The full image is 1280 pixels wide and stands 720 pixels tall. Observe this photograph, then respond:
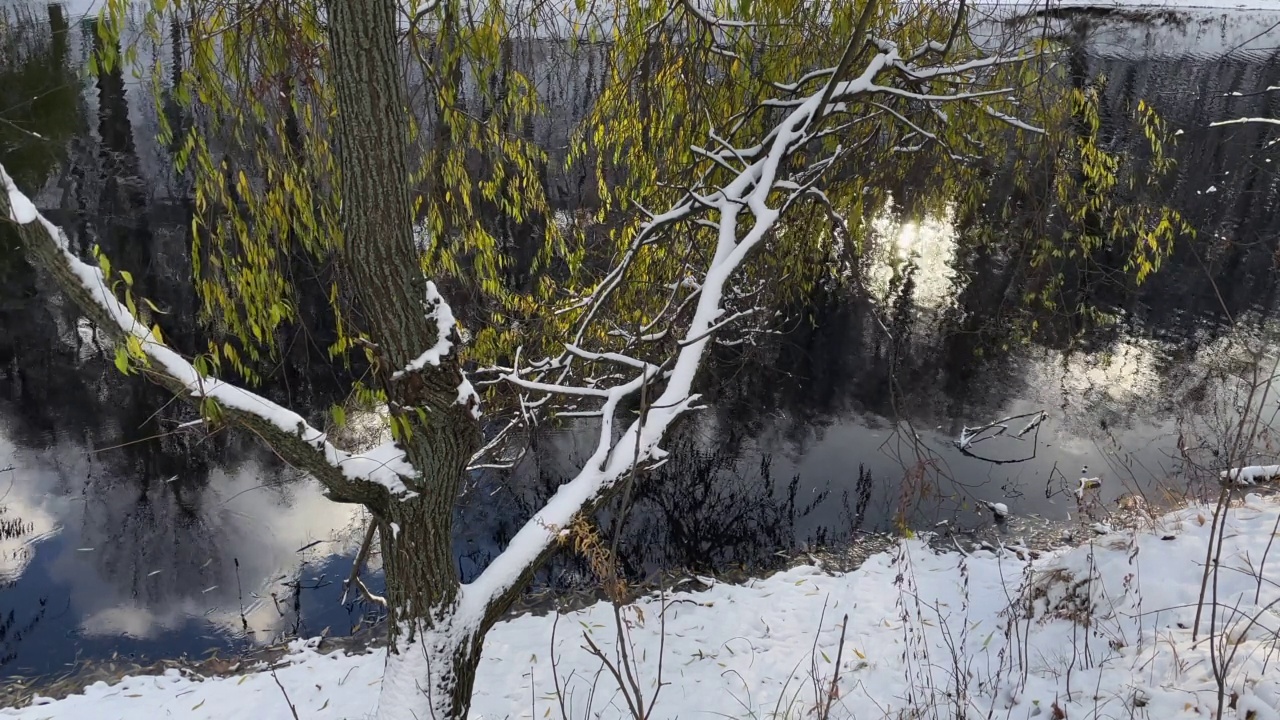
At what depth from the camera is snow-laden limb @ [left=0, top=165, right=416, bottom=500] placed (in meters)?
1.94

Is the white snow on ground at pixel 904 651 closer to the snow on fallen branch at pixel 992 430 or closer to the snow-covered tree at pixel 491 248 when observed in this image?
the snow-covered tree at pixel 491 248

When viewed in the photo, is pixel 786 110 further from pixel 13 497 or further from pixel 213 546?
pixel 13 497

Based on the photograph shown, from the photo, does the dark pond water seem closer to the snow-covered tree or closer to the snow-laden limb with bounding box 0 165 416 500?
the snow-covered tree

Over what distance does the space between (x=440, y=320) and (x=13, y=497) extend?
6.33 meters

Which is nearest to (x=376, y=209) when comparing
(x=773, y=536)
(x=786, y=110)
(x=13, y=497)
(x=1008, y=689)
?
(x=786, y=110)

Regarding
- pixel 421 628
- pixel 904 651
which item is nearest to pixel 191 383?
pixel 421 628

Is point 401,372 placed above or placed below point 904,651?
above

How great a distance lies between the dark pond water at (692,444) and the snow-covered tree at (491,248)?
125cm

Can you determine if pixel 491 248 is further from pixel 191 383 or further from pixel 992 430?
pixel 992 430

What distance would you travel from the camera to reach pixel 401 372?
232cm

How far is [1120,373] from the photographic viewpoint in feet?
28.7

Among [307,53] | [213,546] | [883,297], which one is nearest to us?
[307,53]

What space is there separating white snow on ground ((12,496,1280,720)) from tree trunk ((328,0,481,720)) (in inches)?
54.4

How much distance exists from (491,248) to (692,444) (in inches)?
177
